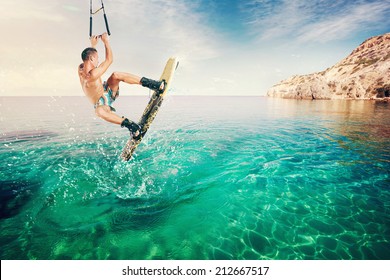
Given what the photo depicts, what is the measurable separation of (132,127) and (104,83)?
204 centimetres

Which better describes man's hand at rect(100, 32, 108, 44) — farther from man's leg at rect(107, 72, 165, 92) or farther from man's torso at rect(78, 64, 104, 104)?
man's leg at rect(107, 72, 165, 92)

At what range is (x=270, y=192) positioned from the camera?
7.70m

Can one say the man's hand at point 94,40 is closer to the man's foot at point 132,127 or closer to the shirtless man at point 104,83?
the shirtless man at point 104,83

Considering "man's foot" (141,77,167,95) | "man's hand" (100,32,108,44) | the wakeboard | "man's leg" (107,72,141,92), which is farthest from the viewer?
the wakeboard

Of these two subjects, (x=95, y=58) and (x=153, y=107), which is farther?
(x=153, y=107)

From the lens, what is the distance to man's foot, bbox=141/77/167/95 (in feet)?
26.2

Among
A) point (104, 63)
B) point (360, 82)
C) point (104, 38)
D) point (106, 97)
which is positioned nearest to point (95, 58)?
point (104, 63)

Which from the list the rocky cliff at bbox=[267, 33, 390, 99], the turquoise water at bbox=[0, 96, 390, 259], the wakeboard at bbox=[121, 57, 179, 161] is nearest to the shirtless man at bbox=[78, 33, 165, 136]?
the wakeboard at bbox=[121, 57, 179, 161]

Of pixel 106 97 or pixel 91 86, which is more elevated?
pixel 91 86

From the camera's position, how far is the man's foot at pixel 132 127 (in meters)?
7.78

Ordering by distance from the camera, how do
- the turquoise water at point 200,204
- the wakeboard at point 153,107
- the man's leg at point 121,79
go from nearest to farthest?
the turquoise water at point 200,204
the man's leg at point 121,79
the wakeboard at point 153,107

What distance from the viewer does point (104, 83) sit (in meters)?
7.79

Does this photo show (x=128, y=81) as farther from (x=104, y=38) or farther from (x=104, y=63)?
(x=104, y=38)

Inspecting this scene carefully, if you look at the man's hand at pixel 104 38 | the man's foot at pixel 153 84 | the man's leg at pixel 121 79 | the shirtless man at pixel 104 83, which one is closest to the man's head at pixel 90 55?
the shirtless man at pixel 104 83
